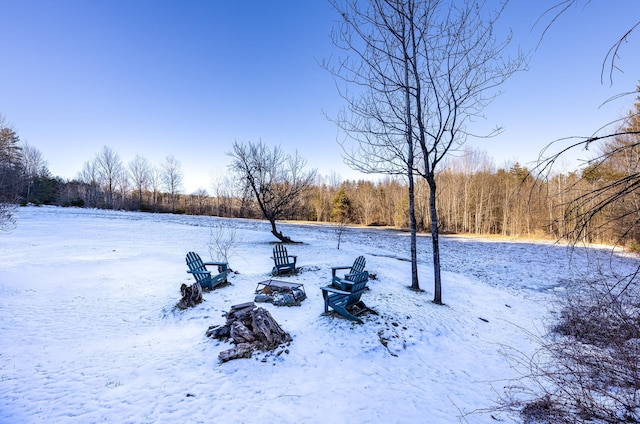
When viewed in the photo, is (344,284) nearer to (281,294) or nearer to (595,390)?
(281,294)

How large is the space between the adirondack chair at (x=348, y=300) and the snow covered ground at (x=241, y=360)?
0.70 feet

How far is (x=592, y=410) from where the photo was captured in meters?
2.62

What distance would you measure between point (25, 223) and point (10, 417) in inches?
915

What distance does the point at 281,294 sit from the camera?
682cm

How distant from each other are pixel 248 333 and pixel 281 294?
218 cm

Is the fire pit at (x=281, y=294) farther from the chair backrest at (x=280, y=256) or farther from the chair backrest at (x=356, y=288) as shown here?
the chair backrest at (x=280, y=256)

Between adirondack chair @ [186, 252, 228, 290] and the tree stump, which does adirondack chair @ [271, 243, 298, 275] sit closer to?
adirondack chair @ [186, 252, 228, 290]

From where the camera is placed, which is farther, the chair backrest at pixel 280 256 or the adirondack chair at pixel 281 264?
the chair backrest at pixel 280 256

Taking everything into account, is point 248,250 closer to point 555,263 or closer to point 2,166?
point 2,166

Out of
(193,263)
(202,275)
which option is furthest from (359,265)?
(193,263)

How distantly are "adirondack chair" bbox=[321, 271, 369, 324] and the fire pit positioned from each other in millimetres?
944

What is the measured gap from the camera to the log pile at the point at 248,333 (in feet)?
14.3

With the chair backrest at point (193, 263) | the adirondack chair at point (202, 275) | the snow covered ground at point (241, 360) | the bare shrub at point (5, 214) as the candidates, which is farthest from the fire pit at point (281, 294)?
the bare shrub at point (5, 214)

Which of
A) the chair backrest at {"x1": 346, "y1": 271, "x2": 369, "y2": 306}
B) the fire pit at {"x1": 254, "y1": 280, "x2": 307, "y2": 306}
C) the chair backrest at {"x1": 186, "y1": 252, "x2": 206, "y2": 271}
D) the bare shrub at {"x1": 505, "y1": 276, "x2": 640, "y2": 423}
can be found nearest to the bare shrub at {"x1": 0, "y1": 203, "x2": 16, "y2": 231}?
the chair backrest at {"x1": 186, "y1": 252, "x2": 206, "y2": 271}
